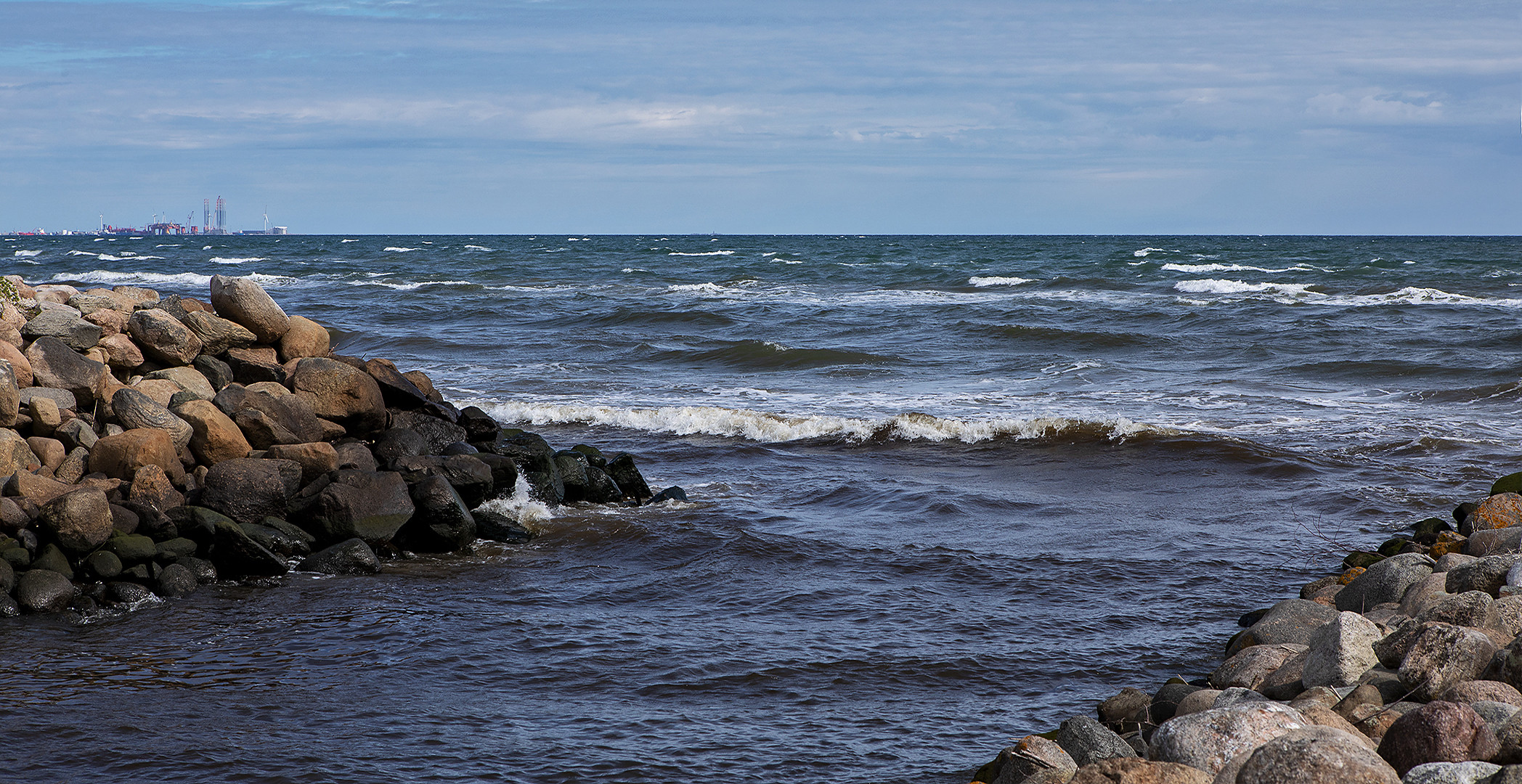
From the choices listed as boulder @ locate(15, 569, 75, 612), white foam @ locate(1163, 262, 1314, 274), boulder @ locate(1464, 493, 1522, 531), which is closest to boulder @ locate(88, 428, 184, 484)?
boulder @ locate(15, 569, 75, 612)

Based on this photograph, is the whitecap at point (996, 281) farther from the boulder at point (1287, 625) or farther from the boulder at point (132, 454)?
the boulder at point (1287, 625)

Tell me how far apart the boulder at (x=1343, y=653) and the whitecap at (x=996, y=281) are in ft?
105

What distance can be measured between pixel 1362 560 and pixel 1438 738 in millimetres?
3379

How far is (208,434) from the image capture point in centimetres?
791

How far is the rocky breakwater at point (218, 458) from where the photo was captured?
6805 mm

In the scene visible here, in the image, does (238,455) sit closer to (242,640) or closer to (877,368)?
(242,640)

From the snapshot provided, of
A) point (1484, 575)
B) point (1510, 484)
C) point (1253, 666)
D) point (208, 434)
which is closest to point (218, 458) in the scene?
point (208, 434)

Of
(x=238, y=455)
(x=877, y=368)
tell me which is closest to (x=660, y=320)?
(x=877, y=368)

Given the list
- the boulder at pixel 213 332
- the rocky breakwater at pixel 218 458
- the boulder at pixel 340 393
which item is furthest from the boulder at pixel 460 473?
the boulder at pixel 213 332

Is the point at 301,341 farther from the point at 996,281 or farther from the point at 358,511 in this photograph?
the point at 996,281

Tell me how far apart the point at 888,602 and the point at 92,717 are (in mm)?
3941

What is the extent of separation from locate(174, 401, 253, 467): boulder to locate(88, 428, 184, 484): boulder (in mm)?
311

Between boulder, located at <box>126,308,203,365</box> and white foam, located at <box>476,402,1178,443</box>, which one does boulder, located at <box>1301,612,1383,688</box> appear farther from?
boulder, located at <box>126,308,203,365</box>

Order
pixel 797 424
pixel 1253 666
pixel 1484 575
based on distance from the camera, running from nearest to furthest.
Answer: pixel 1253 666
pixel 1484 575
pixel 797 424
